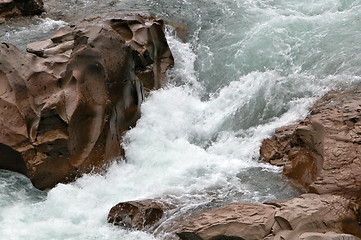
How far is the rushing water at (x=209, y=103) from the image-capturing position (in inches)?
289

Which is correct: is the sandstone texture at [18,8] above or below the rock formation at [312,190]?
above

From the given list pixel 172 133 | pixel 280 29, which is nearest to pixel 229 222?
pixel 172 133

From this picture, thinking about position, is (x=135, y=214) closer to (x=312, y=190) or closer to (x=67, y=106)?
(x=67, y=106)

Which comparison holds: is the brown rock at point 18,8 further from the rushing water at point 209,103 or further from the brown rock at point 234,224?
the brown rock at point 234,224

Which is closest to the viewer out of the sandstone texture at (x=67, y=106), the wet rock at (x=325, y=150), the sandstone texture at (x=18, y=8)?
the wet rock at (x=325, y=150)

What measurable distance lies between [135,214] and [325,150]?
3.04 metres

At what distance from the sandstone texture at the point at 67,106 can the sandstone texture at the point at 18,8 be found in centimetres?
426

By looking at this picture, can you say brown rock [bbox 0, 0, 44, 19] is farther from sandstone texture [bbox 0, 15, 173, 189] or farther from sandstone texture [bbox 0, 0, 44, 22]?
sandstone texture [bbox 0, 15, 173, 189]

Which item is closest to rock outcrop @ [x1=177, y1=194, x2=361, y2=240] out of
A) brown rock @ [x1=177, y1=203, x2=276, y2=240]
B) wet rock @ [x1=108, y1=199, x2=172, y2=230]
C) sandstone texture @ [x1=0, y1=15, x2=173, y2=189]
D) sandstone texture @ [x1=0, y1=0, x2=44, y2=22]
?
brown rock @ [x1=177, y1=203, x2=276, y2=240]

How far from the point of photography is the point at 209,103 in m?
10.2

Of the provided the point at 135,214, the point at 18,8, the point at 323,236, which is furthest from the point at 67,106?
the point at 18,8

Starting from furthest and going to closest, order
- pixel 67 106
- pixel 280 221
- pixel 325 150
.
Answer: pixel 67 106 < pixel 325 150 < pixel 280 221

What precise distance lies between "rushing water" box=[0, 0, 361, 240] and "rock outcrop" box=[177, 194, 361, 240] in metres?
1.36

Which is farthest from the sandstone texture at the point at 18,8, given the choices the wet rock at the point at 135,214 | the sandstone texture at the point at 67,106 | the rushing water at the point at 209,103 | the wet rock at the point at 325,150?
the wet rock at the point at 135,214
